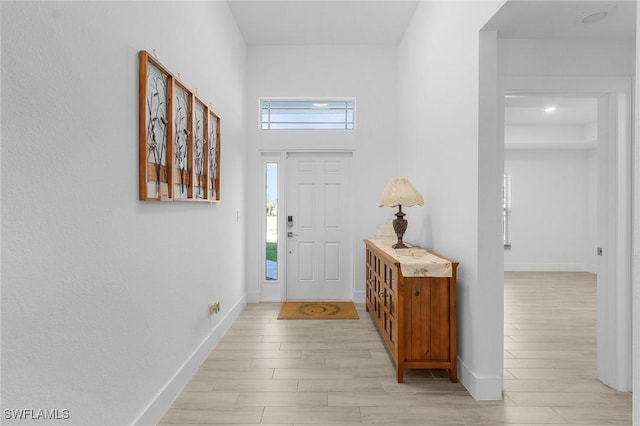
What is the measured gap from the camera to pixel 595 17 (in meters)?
2.16

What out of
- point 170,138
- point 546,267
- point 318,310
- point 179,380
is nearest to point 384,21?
point 170,138

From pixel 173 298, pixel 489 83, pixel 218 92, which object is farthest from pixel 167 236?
pixel 489 83

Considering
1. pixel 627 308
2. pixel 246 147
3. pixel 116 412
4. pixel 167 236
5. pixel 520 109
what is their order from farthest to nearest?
pixel 520 109, pixel 246 147, pixel 627 308, pixel 167 236, pixel 116 412

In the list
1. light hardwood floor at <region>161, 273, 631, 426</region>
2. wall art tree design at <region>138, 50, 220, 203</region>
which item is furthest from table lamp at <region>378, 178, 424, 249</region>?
wall art tree design at <region>138, 50, 220, 203</region>

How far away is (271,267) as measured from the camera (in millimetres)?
4812

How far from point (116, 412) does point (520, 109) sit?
661 centimetres

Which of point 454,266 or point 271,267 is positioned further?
point 271,267

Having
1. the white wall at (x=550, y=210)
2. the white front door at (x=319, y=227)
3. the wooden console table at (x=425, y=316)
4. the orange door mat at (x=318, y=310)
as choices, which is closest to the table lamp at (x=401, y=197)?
the wooden console table at (x=425, y=316)

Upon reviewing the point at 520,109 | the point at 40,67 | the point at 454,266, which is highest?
the point at 520,109

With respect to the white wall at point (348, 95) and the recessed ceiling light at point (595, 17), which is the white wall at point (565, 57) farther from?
the white wall at point (348, 95)

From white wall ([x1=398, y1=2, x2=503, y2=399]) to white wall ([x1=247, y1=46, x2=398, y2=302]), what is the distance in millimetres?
928

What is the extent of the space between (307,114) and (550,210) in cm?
557

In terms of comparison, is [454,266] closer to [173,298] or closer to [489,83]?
[489,83]

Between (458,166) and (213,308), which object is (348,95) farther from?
(213,308)
